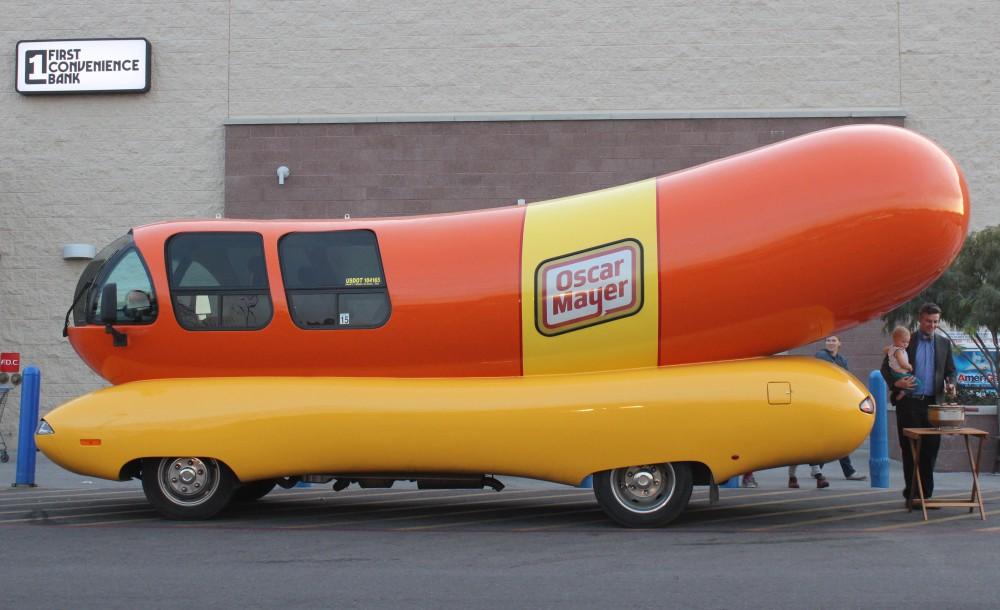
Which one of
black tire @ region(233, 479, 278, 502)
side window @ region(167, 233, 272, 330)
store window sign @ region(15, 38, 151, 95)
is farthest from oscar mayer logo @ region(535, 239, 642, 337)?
store window sign @ region(15, 38, 151, 95)

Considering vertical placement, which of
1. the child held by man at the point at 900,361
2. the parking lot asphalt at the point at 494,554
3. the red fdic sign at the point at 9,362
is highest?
the red fdic sign at the point at 9,362

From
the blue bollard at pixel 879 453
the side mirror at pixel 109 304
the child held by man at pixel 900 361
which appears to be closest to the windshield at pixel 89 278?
the side mirror at pixel 109 304

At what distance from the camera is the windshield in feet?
30.5

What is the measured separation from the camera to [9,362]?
60.6 feet

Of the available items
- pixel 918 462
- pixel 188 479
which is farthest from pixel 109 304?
pixel 918 462

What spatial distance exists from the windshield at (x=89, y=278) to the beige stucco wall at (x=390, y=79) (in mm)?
9458

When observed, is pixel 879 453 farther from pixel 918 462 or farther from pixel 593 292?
pixel 593 292

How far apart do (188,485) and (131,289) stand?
170 cm

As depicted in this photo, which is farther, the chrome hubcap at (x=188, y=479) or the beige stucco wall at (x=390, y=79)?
the beige stucco wall at (x=390, y=79)

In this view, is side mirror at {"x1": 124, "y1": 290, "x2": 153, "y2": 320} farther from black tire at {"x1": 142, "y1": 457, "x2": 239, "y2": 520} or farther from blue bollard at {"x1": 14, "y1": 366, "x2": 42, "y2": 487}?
blue bollard at {"x1": 14, "y1": 366, "x2": 42, "y2": 487}

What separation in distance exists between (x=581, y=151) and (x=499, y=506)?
9.34m

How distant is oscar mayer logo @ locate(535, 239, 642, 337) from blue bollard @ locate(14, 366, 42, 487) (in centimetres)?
659

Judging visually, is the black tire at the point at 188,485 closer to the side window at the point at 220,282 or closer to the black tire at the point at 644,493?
the side window at the point at 220,282

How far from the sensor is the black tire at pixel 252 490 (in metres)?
9.99
